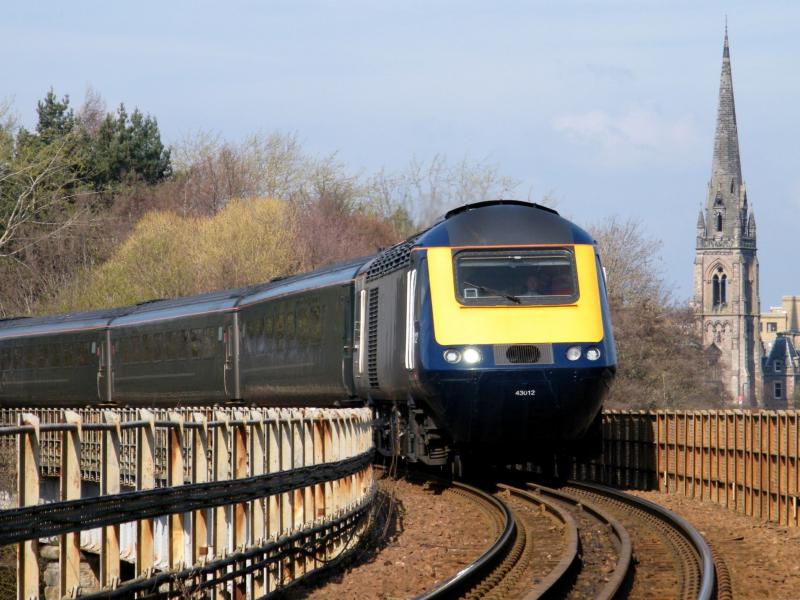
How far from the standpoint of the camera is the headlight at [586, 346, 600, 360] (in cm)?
1684

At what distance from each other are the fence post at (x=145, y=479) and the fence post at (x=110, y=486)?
0.89ft

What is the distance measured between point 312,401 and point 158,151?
5676 cm

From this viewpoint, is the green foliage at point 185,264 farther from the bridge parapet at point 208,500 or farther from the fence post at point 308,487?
the fence post at point 308,487

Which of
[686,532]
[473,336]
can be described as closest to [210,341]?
[473,336]

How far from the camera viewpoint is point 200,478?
10102 millimetres

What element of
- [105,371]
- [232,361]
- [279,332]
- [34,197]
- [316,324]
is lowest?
[105,371]

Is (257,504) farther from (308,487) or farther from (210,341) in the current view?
(210,341)

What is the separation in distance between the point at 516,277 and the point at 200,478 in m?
7.74

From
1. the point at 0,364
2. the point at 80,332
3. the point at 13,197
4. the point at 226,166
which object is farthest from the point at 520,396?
the point at 226,166

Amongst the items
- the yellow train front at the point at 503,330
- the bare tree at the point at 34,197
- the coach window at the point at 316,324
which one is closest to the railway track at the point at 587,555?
the yellow train front at the point at 503,330

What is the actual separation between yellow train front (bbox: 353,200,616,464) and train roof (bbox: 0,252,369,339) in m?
4.56

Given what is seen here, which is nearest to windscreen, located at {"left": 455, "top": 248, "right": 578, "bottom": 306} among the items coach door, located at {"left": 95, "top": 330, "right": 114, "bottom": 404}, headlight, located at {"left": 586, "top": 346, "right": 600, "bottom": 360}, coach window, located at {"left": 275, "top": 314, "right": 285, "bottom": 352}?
headlight, located at {"left": 586, "top": 346, "right": 600, "bottom": 360}

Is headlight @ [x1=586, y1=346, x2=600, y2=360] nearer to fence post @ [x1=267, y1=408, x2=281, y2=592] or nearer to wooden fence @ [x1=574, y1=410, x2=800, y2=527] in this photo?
wooden fence @ [x1=574, y1=410, x2=800, y2=527]

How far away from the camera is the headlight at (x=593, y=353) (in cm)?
1684
